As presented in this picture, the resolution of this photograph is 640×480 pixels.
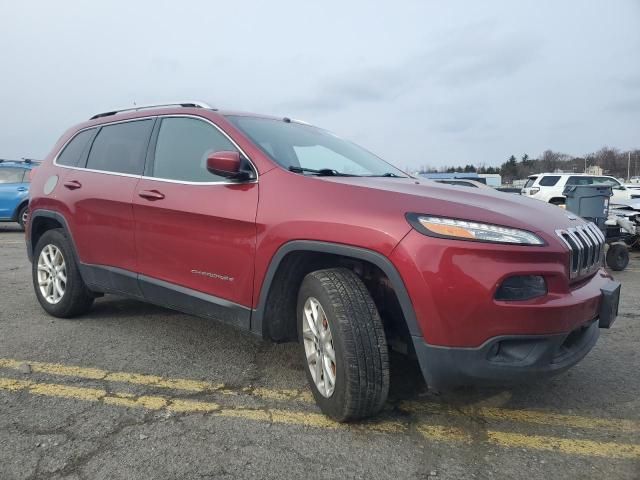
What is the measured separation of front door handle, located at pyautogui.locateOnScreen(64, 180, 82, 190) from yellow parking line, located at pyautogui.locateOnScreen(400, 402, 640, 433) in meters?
3.00

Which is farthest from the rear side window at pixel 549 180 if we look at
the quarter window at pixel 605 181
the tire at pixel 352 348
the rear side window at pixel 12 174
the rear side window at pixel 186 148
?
the tire at pixel 352 348

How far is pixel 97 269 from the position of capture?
4.02 meters

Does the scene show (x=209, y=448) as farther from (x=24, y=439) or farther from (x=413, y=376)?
(x=413, y=376)

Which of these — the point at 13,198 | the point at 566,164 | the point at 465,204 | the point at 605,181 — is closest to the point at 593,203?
the point at 465,204

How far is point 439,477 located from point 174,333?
252 cm

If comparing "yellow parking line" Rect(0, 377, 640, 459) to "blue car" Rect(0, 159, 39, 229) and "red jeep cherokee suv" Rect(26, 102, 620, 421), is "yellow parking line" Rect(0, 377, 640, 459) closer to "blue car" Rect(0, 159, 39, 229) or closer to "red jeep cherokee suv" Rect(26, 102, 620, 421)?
"red jeep cherokee suv" Rect(26, 102, 620, 421)

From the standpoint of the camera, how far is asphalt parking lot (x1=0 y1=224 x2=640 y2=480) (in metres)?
2.27

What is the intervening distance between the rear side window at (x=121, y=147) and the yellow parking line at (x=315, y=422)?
1.55 meters

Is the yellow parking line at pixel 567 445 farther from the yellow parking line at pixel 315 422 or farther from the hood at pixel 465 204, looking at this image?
the hood at pixel 465 204

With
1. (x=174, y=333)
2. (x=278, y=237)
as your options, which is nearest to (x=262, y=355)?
(x=174, y=333)

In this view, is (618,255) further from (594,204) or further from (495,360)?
(495,360)

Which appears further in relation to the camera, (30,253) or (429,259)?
(30,253)

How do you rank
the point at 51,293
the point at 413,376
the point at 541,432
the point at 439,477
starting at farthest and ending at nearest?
1. the point at 51,293
2. the point at 413,376
3. the point at 541,432
4. the point at 439,477

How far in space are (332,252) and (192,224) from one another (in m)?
1.05
